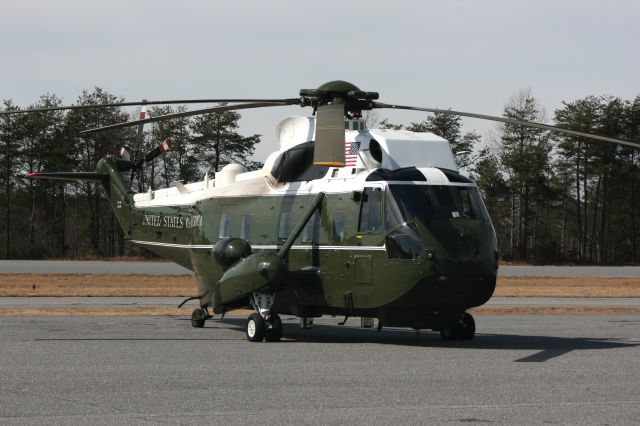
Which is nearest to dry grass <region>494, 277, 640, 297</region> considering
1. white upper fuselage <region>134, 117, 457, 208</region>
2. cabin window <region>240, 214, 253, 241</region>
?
cabin window <region>240, 214, 253, 241</region>

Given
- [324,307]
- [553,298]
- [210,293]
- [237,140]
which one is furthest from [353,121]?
[237,140]

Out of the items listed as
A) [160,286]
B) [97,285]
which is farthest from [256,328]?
[97,285]

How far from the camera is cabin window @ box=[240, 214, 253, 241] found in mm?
19750

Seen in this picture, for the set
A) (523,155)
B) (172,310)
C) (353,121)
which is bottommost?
(172,310)

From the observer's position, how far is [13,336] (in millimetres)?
18297

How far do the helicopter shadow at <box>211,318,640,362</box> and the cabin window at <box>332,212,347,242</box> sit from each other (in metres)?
2.15

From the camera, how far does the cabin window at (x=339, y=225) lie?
57.5 feet

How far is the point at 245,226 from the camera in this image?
19.9m

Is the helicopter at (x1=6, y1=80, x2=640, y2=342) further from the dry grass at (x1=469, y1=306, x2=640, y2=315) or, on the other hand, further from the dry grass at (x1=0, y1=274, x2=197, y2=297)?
the dry grass at (x1=0, y1=274, x2=197, y2=297)

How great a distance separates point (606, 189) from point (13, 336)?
65754 mm

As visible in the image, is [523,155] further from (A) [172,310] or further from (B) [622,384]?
(B) [622,384]

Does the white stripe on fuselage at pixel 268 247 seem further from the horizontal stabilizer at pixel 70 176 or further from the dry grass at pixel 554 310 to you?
the dry grass at pixel 554 310

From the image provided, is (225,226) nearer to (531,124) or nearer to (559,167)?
(531,124)

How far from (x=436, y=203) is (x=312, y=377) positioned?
4.91 meters
